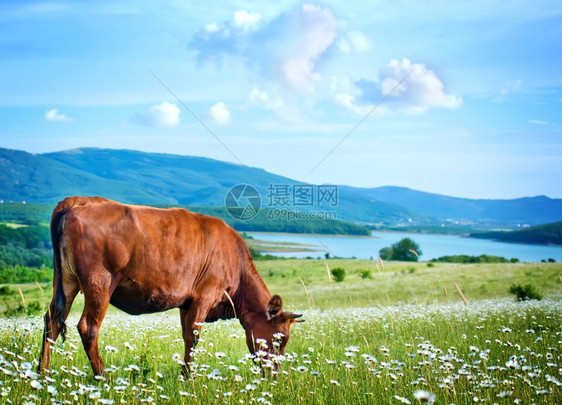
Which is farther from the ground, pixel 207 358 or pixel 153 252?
pixel 153 252

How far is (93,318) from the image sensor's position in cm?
705

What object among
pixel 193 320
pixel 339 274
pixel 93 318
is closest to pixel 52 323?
pixel 93 318

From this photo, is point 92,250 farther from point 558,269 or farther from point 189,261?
point 558,269

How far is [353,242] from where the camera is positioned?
136750 mm

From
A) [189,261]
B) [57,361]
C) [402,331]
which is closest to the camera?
[57,361]

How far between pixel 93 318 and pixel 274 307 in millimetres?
2781

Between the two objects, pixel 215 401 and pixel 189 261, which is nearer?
pixel 215 401

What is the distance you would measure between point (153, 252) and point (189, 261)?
2.19 ft

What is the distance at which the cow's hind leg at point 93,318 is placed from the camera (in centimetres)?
700

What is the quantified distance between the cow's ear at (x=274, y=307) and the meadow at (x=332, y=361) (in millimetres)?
635

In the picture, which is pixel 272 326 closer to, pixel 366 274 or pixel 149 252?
pixel 149 252

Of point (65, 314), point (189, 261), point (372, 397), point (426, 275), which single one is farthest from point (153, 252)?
point (426, 275)

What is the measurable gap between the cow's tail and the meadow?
385 millimetres

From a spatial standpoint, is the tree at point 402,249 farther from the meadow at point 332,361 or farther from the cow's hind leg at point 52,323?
the cow's hind leg at point 52,323
